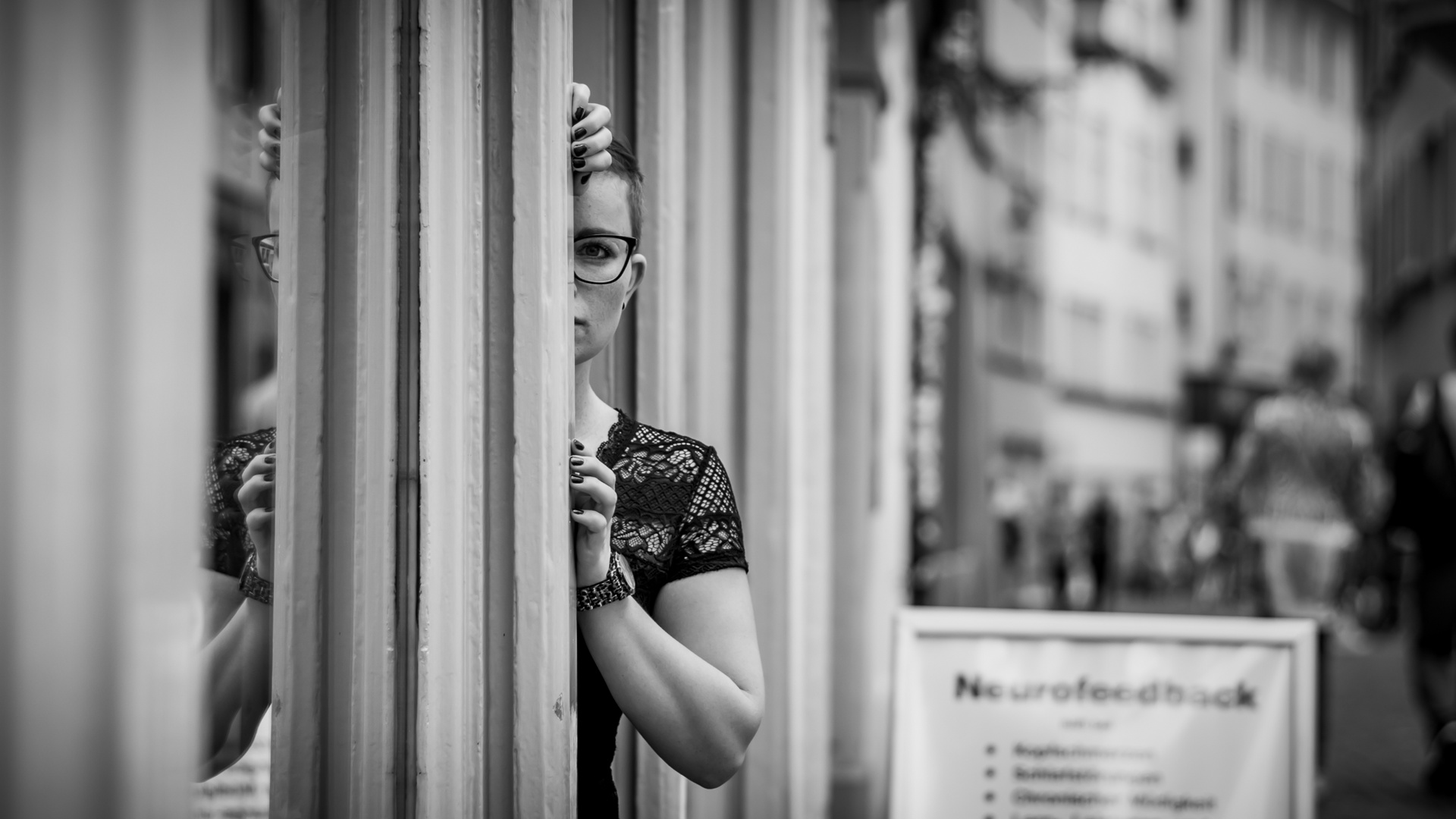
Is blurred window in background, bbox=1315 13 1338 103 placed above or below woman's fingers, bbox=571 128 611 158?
above

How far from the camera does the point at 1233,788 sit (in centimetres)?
358

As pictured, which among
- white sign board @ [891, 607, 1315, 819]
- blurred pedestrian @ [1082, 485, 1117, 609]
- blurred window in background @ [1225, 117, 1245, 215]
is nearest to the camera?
white sign board @ [891, 607, 1315, 819]

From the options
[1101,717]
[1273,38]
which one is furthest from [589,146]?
[1273,38]

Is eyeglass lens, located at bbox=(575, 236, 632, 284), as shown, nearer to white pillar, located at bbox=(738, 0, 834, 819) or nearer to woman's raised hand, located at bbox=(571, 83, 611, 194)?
woman's raised hand, located at bbox=(571, 83, 611, 194)

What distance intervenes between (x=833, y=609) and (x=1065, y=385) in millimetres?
26517

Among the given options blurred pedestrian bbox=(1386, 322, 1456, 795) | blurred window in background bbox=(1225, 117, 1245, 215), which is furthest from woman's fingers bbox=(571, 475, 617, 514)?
blurred window in background bbox=(1225, 117, 1245, 215)

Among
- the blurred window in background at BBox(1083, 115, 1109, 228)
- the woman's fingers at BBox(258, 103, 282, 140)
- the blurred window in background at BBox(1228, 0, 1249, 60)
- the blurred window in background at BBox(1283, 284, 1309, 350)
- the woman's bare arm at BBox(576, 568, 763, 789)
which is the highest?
the blurred window in background at BBox(1228, 0, 1249, 60)

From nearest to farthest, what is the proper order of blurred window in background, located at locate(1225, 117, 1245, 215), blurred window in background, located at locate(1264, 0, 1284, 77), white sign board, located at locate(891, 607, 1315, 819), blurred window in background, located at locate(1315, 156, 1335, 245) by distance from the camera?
1. white sign board, located at locate(891, 607, 1315, 819)
2. blurred window in background, located at locate(1225, 117, 1245, 215)
3. blurred window in background, located at locate(1264, 0, 1284, 77)
4. blurred window in background, located at locate(1315, 156, 1335, 245)

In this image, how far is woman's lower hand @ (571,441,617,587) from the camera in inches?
77.1

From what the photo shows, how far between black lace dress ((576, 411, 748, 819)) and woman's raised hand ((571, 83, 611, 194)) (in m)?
0.32

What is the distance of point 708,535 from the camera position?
Answer: 2.09 m

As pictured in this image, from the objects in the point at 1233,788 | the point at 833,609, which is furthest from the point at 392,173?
the point at 833,609

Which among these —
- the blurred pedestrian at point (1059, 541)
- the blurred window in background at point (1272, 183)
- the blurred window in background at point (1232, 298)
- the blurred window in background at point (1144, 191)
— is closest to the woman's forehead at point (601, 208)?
the blurred pedestrian at point (1059, 541)

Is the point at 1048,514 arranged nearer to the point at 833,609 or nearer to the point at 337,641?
the point at 833,609
